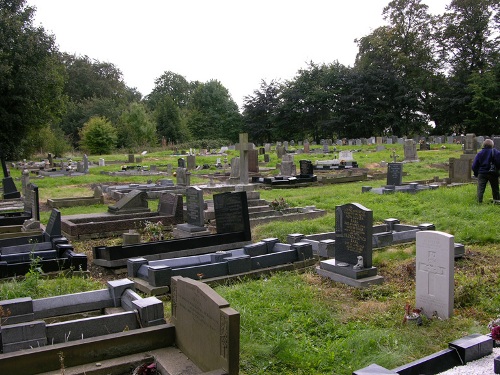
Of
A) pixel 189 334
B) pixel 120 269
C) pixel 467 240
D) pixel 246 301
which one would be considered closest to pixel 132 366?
pixel 189 334

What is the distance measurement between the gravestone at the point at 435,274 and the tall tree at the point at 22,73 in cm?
2355

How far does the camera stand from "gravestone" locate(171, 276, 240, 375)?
416cm

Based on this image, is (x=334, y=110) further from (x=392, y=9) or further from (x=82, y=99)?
(x=82, y=99)

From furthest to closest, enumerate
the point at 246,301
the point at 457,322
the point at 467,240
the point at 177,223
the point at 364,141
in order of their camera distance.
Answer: the point at 364,141
the point at 177,223
the point at 467,240
the point at 246,301
the point at 457,322

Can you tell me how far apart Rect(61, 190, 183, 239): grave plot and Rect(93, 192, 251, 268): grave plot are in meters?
2.61

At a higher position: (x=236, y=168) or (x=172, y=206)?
(x=236, y=168)

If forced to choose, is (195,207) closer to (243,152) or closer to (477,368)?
(243,152)

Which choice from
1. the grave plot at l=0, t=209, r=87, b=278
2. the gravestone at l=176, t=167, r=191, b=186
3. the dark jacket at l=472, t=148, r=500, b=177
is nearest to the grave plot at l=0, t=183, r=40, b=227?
the grave plot at l=0, t=209, r=87, b=278

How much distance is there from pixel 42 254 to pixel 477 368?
7593 millimetres

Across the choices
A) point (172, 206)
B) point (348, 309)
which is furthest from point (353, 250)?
Answer: point (172, 206)

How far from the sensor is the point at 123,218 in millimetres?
13539

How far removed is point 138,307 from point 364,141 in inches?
1780

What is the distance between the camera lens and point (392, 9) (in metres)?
60.0

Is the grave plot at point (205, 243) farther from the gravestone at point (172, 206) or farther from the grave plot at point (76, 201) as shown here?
the grave plot at point (76, 201)
